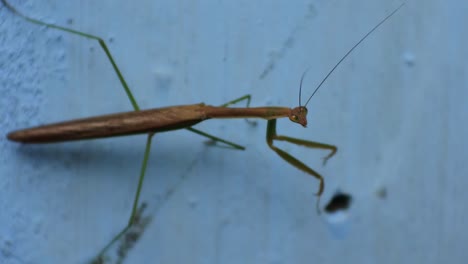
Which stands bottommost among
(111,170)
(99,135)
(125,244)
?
(125,244)

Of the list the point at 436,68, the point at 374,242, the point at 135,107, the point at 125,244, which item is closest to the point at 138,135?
the point at 135,107

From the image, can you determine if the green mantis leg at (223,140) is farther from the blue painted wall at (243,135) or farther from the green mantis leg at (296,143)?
the green mantis leg at (296,143)

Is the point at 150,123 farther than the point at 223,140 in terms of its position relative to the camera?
No

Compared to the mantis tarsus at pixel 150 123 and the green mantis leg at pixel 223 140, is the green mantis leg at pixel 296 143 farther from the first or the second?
the green mantis leg at pixel 223 140

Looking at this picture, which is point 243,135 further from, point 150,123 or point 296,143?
point 150,123

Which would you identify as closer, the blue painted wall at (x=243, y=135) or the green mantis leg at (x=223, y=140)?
the blue painted wall at (x=243, y=135)

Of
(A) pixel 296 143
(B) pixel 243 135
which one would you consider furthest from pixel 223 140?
(A) pixel 296 143

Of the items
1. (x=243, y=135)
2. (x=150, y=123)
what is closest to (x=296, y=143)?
(x=243, y=135)

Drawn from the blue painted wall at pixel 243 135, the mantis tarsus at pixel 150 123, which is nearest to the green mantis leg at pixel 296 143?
the mantis tarsus at pixel 150 123

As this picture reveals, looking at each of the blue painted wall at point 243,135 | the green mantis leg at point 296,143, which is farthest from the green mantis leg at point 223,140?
the green mantis leg at point 296,143

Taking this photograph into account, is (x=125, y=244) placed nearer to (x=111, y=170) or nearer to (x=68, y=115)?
(x=111, y=170)

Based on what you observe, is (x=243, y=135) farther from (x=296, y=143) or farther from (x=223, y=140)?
(x=296, y=143)
